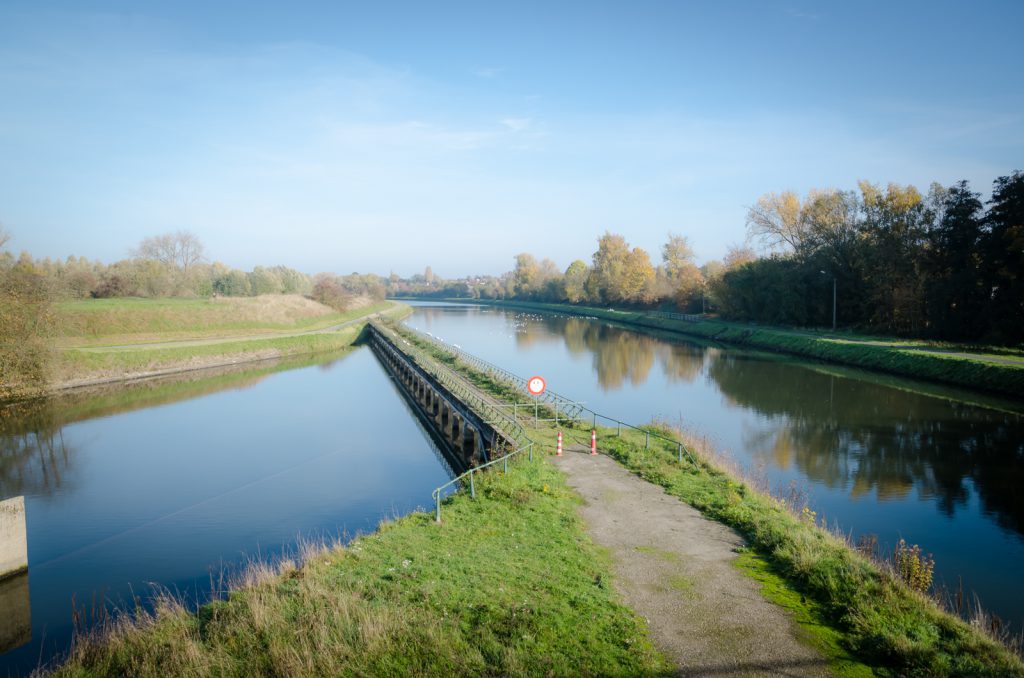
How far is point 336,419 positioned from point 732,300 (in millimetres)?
47876

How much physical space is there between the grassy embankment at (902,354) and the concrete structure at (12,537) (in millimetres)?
33877

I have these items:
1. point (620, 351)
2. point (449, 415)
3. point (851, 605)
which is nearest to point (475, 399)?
point (449, 415)

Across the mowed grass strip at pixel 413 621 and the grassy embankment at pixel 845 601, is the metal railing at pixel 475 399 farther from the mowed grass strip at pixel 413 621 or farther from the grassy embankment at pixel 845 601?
the mowed grass strip at pixel 413 621

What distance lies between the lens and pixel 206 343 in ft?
146

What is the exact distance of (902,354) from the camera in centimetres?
3338

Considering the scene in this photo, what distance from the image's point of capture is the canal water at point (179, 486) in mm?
11109

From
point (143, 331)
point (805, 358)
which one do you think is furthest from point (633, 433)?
point (143, 331)

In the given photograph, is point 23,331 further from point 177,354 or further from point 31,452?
point 177,354

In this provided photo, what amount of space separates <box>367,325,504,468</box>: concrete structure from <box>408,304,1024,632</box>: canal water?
20.8 ft

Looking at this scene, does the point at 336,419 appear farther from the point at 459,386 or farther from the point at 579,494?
the point at 579,494

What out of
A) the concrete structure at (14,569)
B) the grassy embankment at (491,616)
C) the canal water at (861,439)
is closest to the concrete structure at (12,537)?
the concrete structure at (14,569)

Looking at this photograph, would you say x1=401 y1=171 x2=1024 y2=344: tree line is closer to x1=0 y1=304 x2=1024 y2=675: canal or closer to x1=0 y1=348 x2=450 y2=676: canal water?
x1=0 y1=304 x2=1024 y2=675: canal

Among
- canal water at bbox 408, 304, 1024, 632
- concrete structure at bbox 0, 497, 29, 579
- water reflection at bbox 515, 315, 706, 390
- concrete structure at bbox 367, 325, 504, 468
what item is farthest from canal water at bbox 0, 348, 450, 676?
water reflection at bbox 515, 315, 706, 390

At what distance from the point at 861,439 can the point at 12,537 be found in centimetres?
2308
